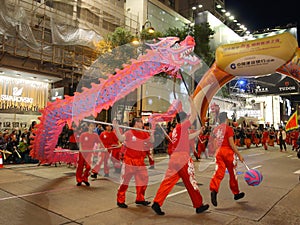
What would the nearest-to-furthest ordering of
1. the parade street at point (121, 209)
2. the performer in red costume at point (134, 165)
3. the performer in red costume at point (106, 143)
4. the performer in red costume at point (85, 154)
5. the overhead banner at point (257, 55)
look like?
the parade street at point (121, 209) → the performer in red costume at point (134, 165) → the performer in red costume at point (85, 154) → the overhead banner at point (257, 55) → the performer in red costume at point (106, 143)

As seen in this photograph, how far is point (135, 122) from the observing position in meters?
4.71

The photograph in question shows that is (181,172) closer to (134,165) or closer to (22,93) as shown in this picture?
(134,165)

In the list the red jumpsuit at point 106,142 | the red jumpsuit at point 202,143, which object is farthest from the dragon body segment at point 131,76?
the red jumpsuit at point 202,143

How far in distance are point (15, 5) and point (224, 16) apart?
31.6 meters

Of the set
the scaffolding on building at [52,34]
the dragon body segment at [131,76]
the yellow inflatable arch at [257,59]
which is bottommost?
the dragon body segment at [131,76]

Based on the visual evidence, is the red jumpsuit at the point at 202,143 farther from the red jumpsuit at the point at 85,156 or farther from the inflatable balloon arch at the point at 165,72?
the red jumpsuit at the point at 85,156

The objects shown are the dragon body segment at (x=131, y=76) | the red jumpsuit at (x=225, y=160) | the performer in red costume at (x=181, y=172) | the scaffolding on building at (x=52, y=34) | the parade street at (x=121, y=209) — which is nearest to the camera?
the parade street at (x=121, y=209)

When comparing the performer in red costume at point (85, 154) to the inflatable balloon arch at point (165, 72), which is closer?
the inflatable balloon arch at point (165, 72)

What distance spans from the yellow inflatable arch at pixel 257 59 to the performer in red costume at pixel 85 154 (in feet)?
14.6

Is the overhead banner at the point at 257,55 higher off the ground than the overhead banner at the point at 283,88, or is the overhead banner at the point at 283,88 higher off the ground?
the overhead banner at the point at 283,88

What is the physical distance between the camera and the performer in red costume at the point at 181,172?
4.10 meters

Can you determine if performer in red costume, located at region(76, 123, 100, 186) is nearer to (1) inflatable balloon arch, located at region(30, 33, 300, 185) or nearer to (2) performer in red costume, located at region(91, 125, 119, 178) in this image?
Answer: (1) inflatable balloon arch, located at region(30, 33, 300, 185)

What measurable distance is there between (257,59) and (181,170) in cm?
520

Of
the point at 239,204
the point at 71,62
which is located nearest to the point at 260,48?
the point at 239,204
